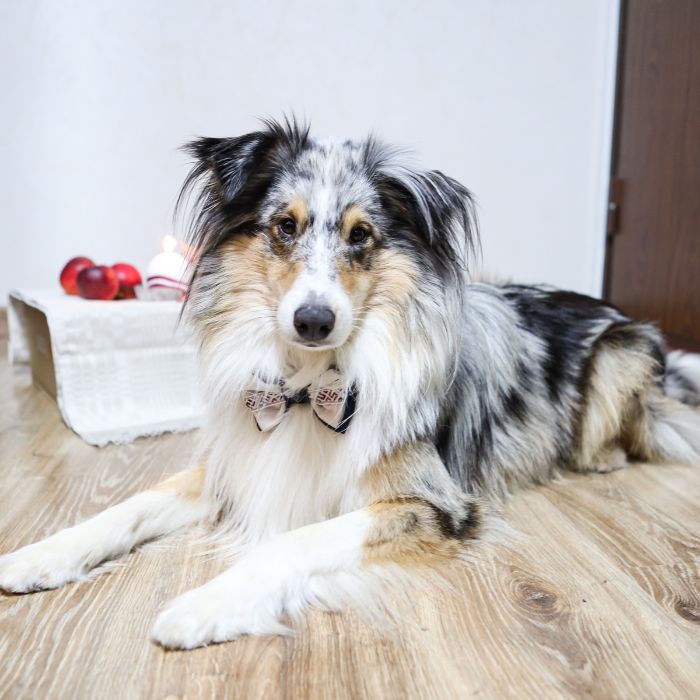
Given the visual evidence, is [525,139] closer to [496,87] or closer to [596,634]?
[496,87]

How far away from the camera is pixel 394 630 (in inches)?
50.5

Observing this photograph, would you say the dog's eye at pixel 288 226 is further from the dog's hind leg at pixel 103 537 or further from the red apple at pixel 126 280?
the red apple at pixel 126 280

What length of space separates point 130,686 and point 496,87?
4.01 m

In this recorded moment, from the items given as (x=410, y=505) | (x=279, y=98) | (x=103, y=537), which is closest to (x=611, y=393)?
(x=410, y=505)

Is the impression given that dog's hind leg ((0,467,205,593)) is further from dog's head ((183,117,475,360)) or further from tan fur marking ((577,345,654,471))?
tan fur marking ((577,345,654,471))

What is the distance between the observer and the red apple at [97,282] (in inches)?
112

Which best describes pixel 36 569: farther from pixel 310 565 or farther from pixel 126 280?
pixel 126 280

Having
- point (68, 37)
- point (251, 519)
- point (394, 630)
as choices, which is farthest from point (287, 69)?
point (394, 630)

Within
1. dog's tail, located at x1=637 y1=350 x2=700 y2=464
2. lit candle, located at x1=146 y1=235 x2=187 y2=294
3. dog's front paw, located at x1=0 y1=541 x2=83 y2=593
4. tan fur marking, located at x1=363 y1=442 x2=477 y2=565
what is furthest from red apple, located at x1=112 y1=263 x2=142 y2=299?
dog's tail, located at x1=637 y1=350 x2=700 y2=464

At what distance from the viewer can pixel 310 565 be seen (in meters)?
1.38

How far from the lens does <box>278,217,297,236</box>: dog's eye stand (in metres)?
1.56

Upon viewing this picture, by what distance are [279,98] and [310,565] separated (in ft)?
10.7

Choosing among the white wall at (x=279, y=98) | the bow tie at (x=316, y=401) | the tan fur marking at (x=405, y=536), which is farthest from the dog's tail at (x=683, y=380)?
the white wall at (x=279, y=98)

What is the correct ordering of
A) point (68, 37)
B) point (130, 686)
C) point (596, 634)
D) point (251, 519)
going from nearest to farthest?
point (130, 686) → point (596, 634) → point (251, 519) → point (68, 37)
